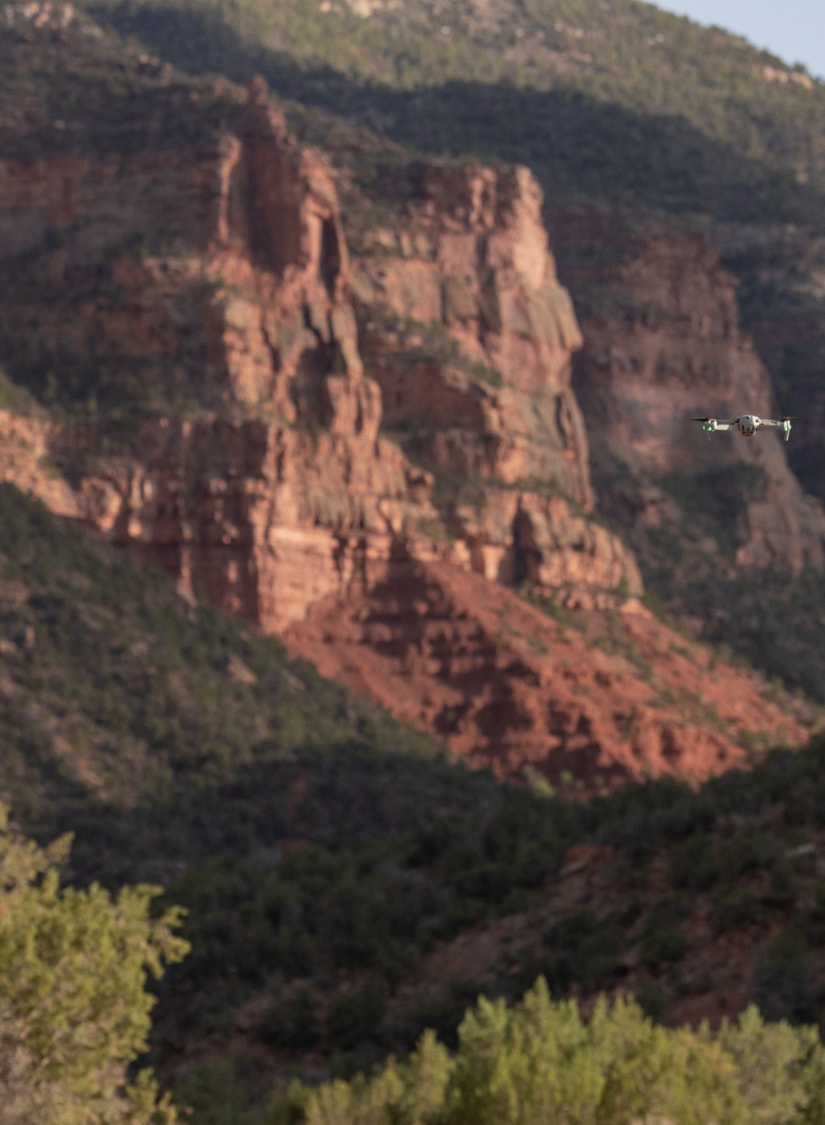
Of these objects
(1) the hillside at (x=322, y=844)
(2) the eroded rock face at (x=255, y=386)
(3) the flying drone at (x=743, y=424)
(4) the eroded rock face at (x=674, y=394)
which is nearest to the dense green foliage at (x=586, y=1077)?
(1) the hillside at (x=322, y=844)

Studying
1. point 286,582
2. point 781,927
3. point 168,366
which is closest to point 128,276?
point 168,366

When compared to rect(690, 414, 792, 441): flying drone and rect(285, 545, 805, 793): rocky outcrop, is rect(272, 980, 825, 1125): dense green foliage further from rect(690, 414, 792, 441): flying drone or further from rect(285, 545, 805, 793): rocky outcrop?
rect(285, 545, 805, 793): rocky outcrop

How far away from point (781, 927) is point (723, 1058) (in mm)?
13016

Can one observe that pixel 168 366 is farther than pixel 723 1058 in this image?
Yes

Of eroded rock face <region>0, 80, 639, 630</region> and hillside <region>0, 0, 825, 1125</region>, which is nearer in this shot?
hillside <region>0, 0, 825, 1125</region>

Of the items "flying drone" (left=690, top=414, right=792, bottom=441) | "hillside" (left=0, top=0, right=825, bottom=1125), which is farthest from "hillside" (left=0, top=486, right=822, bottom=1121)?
"flying drone" (left=690, top=414, right=792, bottom=441)

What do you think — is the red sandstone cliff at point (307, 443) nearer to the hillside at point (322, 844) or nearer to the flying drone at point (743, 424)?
the hillside at point (322, 844)

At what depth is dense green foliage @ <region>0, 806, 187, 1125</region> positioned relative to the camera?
54719 millimetres

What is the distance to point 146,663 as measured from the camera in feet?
415

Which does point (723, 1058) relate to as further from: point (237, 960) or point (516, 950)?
point (237, 960)

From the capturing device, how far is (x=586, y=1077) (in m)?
57.8

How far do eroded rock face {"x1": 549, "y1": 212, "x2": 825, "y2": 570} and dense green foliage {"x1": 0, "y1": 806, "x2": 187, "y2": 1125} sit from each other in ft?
374

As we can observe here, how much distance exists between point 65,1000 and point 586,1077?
1057 cm

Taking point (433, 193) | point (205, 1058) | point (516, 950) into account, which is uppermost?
point (433, 193)
